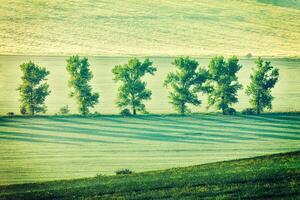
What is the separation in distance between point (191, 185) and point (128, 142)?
78.9ft

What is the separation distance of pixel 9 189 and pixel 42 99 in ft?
133

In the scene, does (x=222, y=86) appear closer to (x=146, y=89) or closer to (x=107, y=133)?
(x=146, y=89)

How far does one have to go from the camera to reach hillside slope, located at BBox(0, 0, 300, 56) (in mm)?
114438

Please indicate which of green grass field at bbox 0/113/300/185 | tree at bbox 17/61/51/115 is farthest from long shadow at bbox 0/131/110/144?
tree at bbox 17/61/51/115

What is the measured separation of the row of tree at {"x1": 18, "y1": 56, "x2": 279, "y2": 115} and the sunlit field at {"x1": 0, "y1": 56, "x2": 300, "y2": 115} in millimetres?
1797

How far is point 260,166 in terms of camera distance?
32562 millimetres

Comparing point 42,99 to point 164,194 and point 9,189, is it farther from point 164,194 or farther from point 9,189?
point 164,194

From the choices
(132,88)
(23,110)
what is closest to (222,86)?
(132,88)

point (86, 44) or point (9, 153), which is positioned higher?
point (86, 44)

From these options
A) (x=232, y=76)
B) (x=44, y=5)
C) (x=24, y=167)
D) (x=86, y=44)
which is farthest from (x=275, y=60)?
(x=24, y=167)

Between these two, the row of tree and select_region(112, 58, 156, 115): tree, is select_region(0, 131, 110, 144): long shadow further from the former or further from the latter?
select_region(112, 58, 156, 115): tree

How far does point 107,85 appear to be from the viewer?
87688 millimetres

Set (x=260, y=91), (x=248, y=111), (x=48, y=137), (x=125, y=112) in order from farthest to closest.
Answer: (x=260, y=91), (x=248, y=111), (x=125, y=112), (x=48, y=137)

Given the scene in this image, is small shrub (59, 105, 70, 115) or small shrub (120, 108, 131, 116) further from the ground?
small shrub (59, 105, 70, 115)
